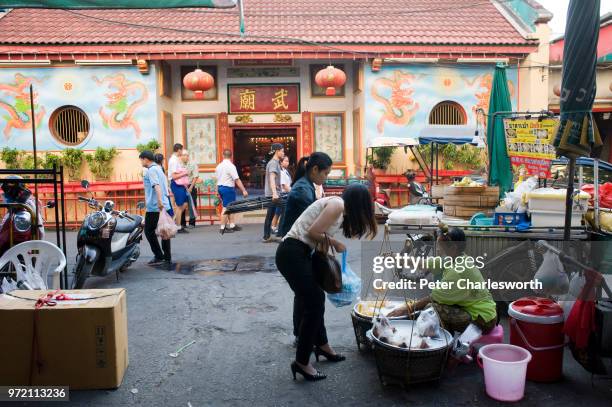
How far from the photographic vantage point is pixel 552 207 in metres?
5.65

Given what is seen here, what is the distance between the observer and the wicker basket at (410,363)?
12.9 ft

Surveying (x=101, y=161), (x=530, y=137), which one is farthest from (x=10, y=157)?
(x=530, y=137)

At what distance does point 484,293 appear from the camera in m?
4.55

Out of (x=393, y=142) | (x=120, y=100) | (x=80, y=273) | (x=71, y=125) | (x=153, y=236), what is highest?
(x=120, y=100)

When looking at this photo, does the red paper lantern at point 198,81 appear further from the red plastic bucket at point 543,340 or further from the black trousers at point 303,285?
the red plastic bucket at point 543,340

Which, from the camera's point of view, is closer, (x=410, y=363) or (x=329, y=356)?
(x=410, y=363)

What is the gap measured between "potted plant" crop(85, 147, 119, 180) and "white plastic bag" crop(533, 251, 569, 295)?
35.7ft

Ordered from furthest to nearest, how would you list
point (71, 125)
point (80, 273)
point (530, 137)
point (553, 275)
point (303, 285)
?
point (71, 125), point (530, 137), point (80, 273), point (553, 275), point (303, 285)

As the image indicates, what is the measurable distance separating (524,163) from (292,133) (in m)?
8.83

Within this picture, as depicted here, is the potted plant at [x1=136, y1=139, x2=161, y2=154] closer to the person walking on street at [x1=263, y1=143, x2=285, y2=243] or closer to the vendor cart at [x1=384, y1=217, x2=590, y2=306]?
the person walking on street at [x1=263, y1=143, x2=285, y2=243]

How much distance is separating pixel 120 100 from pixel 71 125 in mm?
1496

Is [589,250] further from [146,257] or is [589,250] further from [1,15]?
[1,15]

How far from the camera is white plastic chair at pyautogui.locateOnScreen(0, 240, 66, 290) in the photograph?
5160mm

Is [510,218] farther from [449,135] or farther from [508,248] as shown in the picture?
[449,135]
